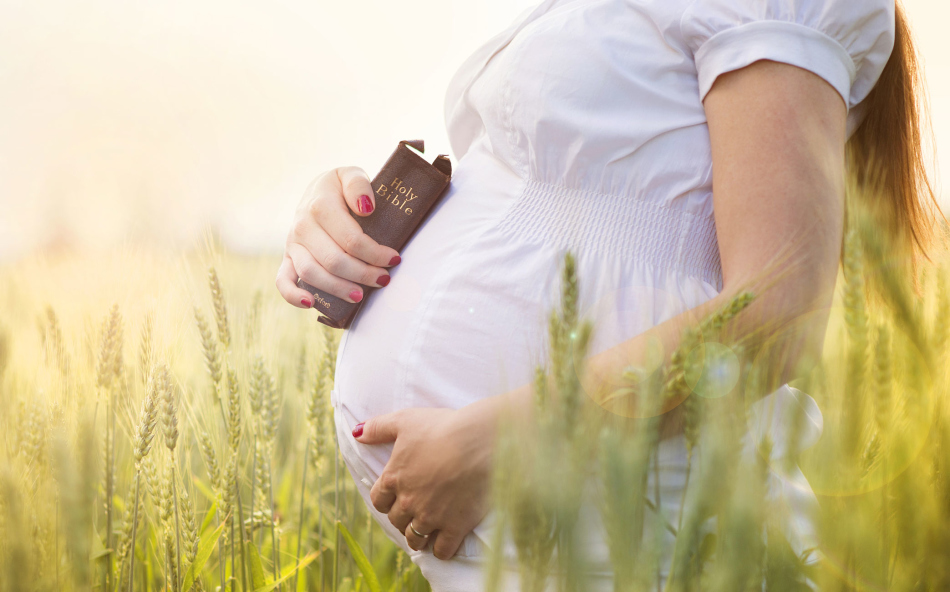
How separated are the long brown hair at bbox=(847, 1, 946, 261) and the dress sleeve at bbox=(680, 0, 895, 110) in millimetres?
184

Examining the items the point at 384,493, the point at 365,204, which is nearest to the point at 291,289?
the point at 365,204

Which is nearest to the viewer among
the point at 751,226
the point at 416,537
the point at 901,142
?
the point at 751,226

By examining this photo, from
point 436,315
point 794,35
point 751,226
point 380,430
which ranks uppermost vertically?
point 794,35

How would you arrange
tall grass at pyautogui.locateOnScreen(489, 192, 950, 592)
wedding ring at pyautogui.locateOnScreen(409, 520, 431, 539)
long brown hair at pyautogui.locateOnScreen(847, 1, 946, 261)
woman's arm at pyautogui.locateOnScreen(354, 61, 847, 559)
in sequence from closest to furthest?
1. tall grass at pyautogui.locateOnScreen(489, 192, 950, 592)
2. woman's arm at pyautogui.locateOnScreen(354, 61, 847, 559)
3. wedding ring at pyautogui.locateOnScreen(409, 520, 431, 539)
4. long brown hair at pyautogui.locateOnScreen(847, 1, 946, 261)

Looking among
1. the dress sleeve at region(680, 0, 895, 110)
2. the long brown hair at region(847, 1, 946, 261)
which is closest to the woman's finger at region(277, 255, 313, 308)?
the dress sleeve at region(680, 0, 895, 110)

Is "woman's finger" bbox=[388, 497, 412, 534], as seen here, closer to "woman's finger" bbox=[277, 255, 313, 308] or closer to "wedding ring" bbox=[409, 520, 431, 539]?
"wedding ring" bbox=[409, 520, 431, 539]

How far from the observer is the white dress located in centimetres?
74

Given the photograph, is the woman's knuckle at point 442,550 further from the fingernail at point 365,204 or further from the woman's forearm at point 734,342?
the fingernail at point 365,204

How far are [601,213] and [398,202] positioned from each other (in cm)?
37

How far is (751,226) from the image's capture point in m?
0.64

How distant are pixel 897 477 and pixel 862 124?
90 centimetres

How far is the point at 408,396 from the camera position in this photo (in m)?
0.82

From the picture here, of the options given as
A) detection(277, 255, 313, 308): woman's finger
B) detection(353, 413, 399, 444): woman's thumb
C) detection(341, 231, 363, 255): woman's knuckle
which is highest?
detection(341, 231, 363, 255): woman's knuckle

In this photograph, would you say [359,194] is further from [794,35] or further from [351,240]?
[794,35]
